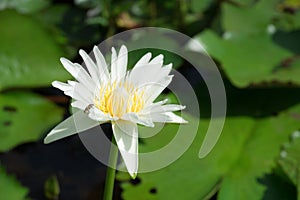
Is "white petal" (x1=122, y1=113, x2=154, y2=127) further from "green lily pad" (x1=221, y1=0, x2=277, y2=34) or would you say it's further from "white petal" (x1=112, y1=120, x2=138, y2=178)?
"green lily pad" (x1=221, y1=0, x2=277, y2=34)

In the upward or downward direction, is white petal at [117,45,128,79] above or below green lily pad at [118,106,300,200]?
above

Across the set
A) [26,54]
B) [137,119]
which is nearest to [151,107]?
[137,119]

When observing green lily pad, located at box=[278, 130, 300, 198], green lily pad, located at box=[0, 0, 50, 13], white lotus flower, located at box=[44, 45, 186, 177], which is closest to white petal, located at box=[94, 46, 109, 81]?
white lotus flower, located at box=[44, 45, 186, 177]

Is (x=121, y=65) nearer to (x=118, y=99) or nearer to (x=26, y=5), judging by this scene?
(x=118, y=99)

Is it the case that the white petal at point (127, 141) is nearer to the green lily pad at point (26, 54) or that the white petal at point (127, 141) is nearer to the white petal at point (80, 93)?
the white petal at point (80, 93)

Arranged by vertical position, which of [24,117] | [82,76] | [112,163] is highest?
[82,76]

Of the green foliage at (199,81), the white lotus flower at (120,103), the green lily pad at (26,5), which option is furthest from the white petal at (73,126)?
the green lily pad at (26,5)
